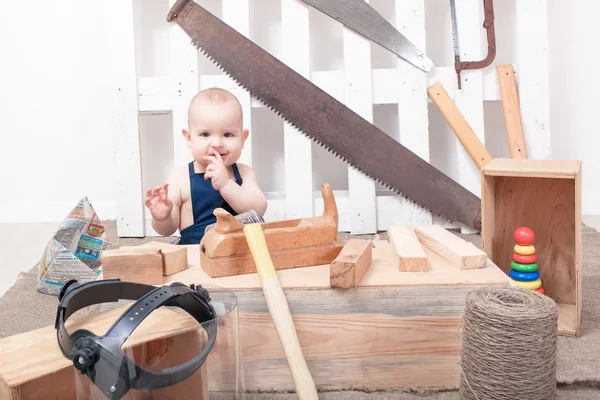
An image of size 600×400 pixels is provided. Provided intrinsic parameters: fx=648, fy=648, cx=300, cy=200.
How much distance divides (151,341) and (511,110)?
2.04 meters

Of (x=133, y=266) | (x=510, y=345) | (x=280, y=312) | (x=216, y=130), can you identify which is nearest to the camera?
(x=510, y=345)

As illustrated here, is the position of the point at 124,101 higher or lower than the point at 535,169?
higher

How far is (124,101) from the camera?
272 centimetres

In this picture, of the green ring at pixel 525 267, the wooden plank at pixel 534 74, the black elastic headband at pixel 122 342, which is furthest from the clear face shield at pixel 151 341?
the wooden plank at pixel 534 74

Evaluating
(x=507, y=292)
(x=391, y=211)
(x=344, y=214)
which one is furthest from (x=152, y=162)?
(x=507, y=292)

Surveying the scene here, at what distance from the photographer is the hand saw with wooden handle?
267 centimetres

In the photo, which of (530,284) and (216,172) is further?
(216,172)

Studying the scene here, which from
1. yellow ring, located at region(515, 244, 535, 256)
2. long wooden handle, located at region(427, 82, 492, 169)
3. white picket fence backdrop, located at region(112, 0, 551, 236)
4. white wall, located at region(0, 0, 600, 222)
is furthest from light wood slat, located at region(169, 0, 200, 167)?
yellow ring, located at region(515, 244, 535, 256)

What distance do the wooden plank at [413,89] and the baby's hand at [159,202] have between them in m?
1.14

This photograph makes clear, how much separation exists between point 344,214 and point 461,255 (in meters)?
1.37

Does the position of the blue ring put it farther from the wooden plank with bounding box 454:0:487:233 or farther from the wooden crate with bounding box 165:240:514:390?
the wooden plank with bounding box 454:0:487:233

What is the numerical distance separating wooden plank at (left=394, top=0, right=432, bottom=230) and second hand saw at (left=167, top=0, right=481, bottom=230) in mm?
67

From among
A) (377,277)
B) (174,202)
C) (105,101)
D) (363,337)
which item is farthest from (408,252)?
(105,101)

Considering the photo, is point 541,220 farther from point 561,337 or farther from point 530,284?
point 561,337
